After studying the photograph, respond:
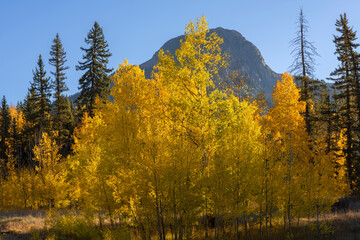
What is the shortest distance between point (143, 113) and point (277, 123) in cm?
1350

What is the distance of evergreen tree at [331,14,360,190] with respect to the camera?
2083cm

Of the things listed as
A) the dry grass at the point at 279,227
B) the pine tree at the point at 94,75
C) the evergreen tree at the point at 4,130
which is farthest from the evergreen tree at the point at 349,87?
the evergreen tree at the point at 4,130

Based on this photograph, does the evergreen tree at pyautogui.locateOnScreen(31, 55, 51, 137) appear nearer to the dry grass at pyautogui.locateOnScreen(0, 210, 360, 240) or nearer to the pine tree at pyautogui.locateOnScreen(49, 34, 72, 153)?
the pine tree at pyautogui.locateOnScreen(49, 34, 72, 153)

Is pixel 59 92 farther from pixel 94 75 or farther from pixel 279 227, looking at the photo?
pixel 279 227

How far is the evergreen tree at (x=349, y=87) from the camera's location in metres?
20.8

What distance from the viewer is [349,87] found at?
21.7 metres

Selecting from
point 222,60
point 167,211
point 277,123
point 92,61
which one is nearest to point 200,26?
point 222,60

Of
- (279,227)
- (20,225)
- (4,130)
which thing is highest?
(4,130)

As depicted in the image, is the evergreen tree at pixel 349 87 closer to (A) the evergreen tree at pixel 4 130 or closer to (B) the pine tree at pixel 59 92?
(B) the pine tree at pixel 59 92

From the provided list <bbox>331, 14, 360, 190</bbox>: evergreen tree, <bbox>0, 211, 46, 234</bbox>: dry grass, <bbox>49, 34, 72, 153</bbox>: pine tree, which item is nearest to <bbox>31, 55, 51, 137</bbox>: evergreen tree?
<bbox>49, 34, 72, 153</bbox>: pine tree

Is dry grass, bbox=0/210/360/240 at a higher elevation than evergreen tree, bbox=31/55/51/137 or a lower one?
lower

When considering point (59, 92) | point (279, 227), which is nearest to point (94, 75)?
point (59, 92)

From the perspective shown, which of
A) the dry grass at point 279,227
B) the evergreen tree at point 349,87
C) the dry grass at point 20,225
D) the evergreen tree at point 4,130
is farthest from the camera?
the evergreen tree at point 4,130

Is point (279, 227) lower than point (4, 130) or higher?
lower
